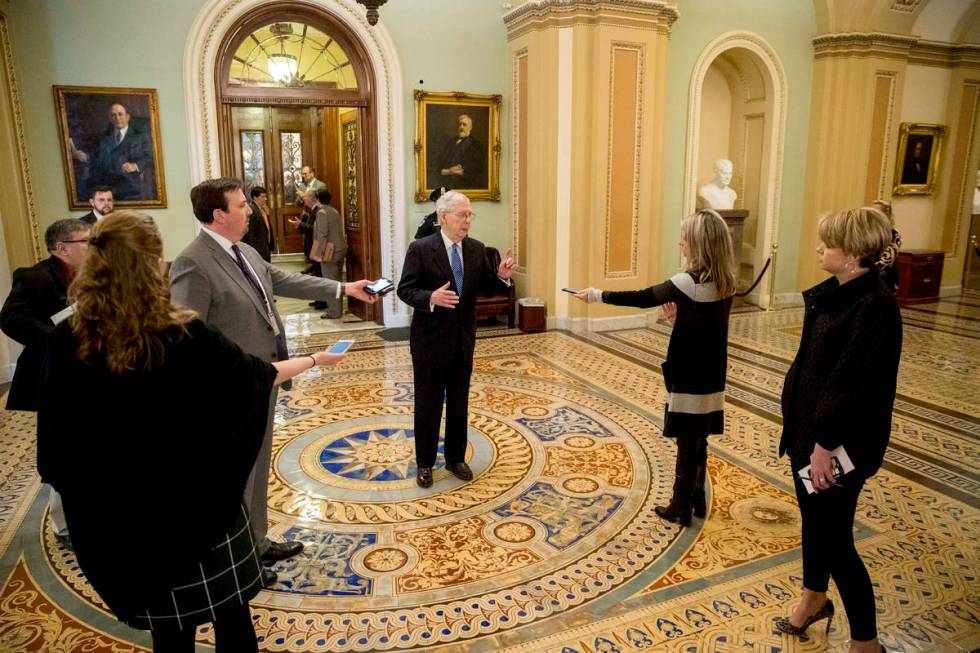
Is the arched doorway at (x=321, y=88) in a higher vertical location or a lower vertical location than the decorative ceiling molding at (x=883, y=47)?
lower

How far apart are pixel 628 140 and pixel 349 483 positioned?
5484 millimetres

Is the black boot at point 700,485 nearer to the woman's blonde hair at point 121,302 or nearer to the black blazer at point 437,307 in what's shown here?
the black blazer at point 437,307

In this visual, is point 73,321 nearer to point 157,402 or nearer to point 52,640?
point 157,402

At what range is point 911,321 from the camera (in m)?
8.54

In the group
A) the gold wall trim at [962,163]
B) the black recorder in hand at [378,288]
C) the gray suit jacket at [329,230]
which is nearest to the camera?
the black recorder in hand at [378,288]

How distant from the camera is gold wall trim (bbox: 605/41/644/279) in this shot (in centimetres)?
771

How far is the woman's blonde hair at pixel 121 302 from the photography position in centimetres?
156

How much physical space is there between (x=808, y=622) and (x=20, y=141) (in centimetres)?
729

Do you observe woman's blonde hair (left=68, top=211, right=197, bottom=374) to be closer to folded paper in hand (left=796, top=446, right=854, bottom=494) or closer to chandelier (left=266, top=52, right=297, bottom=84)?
folded paper in hand (left=796, top=446, right=854, bottom=494)

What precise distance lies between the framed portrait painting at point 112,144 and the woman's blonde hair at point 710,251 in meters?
5.85

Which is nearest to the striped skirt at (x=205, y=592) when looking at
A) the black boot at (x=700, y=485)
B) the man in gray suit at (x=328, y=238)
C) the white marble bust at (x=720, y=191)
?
the black boot at (x=700, y=485)

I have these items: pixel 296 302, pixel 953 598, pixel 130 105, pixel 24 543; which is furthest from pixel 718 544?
pixel 296 302

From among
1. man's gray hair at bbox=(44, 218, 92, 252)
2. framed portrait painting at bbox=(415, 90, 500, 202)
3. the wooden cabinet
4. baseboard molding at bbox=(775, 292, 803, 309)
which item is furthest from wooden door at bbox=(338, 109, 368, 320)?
the wooden cabinet

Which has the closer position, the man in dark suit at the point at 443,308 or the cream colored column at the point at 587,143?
the man in dark suit at the point at 443,308
